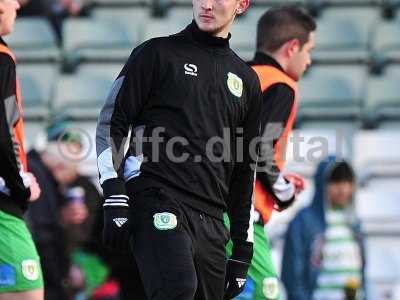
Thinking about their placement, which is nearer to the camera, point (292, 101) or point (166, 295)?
point (166, 295)

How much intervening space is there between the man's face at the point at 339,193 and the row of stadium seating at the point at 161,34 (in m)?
2.62

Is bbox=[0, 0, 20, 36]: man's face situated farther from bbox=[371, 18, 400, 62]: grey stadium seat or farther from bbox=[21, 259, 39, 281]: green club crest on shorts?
bbox=[371, 18, 400, 62]: grey stadium seat

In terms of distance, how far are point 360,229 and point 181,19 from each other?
3131 mm

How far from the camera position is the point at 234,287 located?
5730 millimetres

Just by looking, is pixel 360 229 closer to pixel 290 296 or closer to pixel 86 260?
pixel 290 296

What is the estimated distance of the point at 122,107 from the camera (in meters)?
5.35

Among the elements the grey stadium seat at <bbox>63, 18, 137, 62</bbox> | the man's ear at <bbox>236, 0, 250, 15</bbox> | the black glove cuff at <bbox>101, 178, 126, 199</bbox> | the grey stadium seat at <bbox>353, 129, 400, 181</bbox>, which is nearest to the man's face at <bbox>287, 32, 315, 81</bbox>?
the man's ear at <bbox>236, 0, 250, 15</bbox>

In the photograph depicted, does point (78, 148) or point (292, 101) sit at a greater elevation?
point (292, 101)

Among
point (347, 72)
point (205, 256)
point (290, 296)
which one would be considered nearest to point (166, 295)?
point (205, 256)

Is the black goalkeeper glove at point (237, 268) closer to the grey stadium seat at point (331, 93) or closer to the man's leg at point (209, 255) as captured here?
the man's leg at point (209, 255)

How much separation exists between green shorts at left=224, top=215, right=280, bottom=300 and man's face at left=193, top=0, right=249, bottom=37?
165 cm

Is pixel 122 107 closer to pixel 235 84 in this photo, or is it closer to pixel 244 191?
pixel 235 84

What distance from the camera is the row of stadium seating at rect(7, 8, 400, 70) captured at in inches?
466

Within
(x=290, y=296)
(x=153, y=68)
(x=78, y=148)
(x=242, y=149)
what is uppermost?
(x=153, y=68)
